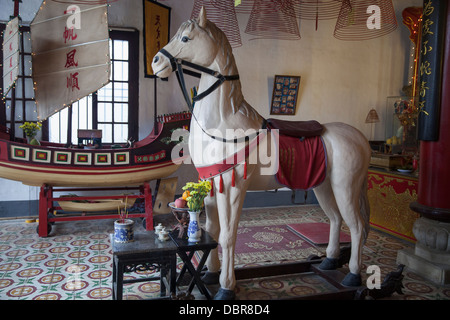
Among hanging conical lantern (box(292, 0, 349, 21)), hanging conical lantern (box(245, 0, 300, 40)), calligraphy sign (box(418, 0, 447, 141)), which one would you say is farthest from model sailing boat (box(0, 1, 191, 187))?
hanging conical lantern (box(292, 0, 349, 21))

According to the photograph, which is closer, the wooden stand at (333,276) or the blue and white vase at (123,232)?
the blue and white vase at (123,232)

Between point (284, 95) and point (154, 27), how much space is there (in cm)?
255

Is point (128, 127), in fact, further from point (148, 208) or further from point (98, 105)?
point (148, 208)

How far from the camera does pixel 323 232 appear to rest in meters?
4.89

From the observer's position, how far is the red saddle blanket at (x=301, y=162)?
282 cm

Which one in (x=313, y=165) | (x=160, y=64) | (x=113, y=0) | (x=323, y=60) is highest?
(x=113, y=0)

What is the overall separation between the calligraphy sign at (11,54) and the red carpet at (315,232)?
161 inches

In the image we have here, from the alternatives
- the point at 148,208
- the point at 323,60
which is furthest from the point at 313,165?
the point at 323,60

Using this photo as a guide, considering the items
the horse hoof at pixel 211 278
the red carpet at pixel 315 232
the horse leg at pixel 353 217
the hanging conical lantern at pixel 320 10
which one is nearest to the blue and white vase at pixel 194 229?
the horse hoof at pixel 211 278

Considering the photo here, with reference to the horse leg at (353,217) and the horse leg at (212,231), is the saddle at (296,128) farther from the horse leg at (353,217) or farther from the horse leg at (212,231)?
the horse leg at (212,231)

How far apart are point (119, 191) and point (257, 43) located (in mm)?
3463

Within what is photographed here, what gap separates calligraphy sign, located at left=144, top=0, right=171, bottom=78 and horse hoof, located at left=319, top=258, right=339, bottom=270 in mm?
3883

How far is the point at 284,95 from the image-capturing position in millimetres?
6543

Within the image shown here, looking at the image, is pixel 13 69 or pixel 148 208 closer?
pixel 13 69
